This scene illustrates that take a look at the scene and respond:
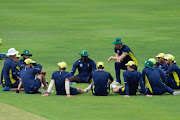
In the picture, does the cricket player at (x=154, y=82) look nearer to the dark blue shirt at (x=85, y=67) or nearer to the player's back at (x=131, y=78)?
the player's back at (x=131, y=78)

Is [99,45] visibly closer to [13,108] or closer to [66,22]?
[66,22]

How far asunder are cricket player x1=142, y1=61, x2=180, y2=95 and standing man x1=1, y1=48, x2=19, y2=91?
448 cm

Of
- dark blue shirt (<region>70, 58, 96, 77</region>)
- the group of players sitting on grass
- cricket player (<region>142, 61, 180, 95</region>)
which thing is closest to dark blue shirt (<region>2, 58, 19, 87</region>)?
the group of players sitting on grass

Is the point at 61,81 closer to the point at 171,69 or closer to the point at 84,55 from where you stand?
the point at 84,55

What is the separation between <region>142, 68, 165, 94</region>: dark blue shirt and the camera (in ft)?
55.1

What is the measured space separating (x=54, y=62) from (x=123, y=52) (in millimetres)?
5225

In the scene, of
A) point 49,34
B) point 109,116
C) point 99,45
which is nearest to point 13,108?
point 109,116

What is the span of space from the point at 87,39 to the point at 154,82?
1650cm

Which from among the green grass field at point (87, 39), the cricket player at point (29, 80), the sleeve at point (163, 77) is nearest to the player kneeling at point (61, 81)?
the green grass field at point (87, 39)

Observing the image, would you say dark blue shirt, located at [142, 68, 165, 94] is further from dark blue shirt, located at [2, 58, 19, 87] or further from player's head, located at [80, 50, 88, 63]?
dark blue shirt, located at [2, 58, 19, 87]

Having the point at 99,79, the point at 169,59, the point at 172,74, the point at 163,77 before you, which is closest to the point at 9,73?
the point at 99,79

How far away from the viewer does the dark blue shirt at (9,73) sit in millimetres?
17703

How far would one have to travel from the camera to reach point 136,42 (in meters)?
31.6

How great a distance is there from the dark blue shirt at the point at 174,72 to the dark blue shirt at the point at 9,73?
532 centimetres
